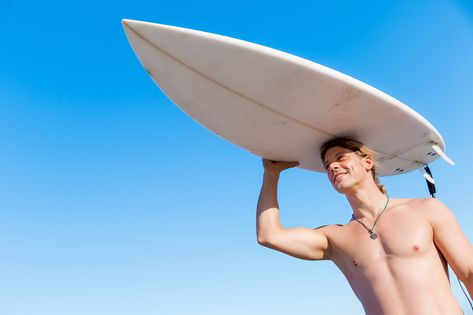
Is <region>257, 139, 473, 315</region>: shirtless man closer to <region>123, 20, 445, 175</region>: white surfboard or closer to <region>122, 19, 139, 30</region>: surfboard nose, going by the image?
<region>123, 20, 445, 175</region>: white surfboard

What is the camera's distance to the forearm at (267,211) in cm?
314

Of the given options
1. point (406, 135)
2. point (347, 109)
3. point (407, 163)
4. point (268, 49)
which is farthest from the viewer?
point (407, 163)

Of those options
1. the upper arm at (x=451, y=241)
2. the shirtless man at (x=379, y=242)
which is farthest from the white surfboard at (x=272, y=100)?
the upper arm at (x=451, y=241)

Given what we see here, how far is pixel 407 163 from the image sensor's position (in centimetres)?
360

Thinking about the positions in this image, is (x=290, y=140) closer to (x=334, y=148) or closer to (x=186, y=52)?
(x=334, y=148)

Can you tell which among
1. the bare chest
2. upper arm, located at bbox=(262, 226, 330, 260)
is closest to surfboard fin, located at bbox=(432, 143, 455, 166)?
the bare chest

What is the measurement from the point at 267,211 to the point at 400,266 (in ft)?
3.32

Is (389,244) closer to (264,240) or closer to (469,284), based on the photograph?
(469,284)

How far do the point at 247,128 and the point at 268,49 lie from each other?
0.82m

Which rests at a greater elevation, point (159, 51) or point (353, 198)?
point (159, 51)

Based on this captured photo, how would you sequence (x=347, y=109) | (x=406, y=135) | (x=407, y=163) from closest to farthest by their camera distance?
1. (x=347, y=109)
2. (x=406, y=135)
3. (x=407, y=163)

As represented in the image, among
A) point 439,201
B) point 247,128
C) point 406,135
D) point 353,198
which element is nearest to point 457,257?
point 439,201

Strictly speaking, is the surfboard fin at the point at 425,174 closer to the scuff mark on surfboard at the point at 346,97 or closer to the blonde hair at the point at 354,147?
the blonde hair at the point at 354,147

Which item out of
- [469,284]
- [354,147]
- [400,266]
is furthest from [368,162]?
[469,284]
